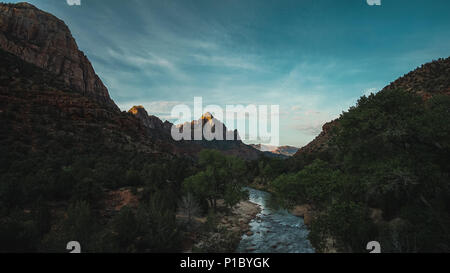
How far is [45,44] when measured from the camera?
64.8 m

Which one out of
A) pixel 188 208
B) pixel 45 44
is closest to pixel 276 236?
pixel 188 208

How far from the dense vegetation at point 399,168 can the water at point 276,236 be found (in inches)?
151

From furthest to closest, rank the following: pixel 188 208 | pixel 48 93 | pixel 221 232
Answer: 1. pixel 48 93
2. pixel 188 208
3. pixel 221 232

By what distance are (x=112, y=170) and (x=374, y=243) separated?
1039 inches

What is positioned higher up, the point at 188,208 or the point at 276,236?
the point at 188,208

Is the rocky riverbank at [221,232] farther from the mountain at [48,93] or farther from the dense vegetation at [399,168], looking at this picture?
the mountain at [48,93]

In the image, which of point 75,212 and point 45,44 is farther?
point 45,44

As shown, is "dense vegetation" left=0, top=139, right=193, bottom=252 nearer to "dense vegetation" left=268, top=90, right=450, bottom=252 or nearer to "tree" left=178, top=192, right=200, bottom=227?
"tree" left=178, top=192, right=200, bottom=227

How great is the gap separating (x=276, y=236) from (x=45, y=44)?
91.6 metres

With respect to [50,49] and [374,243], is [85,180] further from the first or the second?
[50,49]

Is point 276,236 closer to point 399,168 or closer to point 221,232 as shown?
point 221,232

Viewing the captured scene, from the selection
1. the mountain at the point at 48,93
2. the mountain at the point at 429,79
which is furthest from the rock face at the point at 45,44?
the mountain at the point at 429,79

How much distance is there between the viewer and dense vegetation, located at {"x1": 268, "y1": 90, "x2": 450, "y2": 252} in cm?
927
